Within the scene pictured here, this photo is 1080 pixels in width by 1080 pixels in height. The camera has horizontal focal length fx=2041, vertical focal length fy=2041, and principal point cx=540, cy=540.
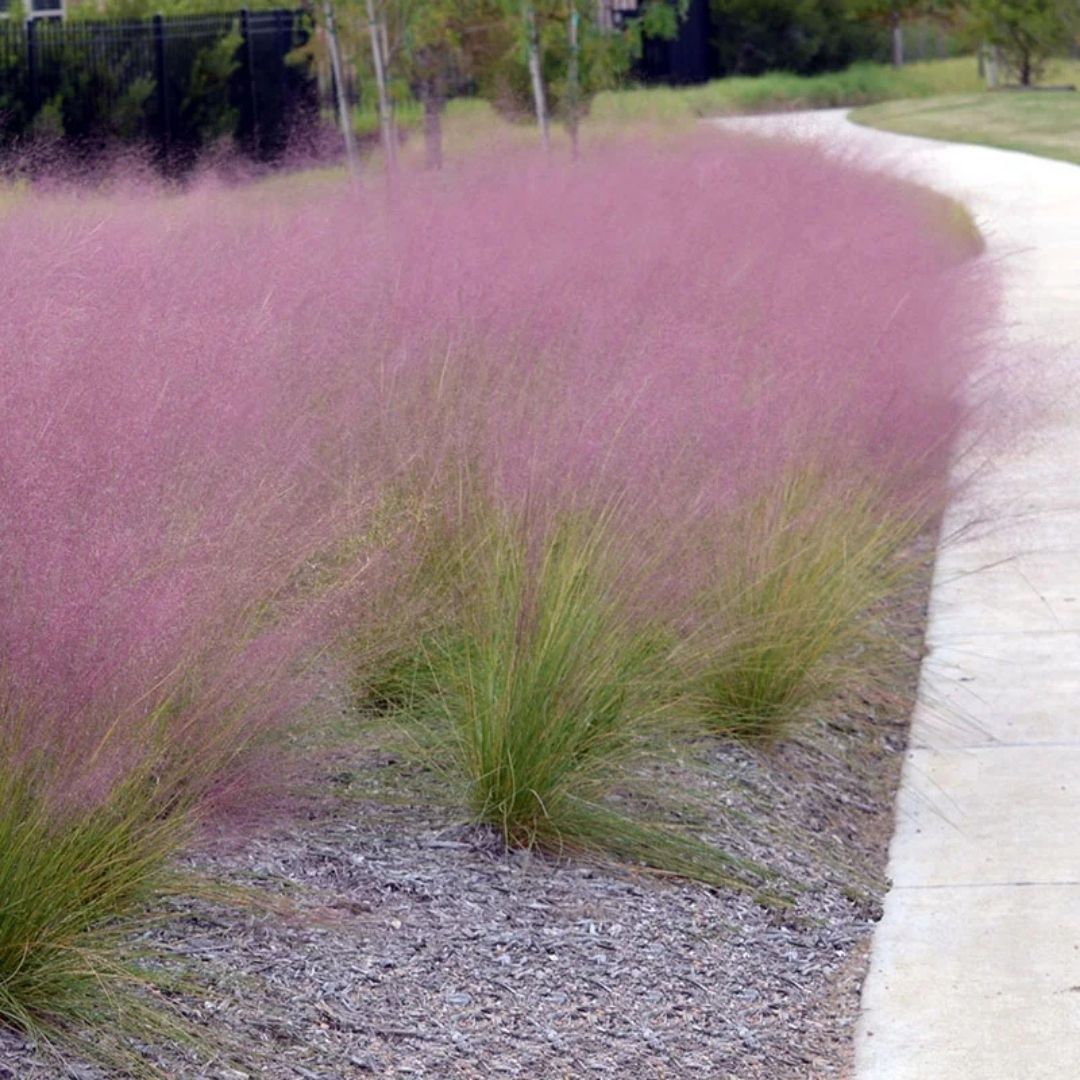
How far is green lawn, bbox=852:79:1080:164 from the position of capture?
1110 inches

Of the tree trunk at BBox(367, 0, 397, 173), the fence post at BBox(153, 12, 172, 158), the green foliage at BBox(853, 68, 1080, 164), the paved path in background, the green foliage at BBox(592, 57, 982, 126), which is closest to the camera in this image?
the paved path in background

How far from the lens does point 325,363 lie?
5.07 m

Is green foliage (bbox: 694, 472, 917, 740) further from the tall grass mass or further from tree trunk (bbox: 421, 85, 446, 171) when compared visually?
tree trunk (bbox: 421, 85, 446, 171)

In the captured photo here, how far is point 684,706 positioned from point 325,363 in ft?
4.39

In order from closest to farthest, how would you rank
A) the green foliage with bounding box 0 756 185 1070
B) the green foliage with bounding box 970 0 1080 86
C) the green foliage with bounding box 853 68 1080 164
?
the green foliage with bounding box 0 756 185 1070 < the green foliage with bounding box 853 68 1080 164 < the green foliage with bounding box 970 0 1080 86

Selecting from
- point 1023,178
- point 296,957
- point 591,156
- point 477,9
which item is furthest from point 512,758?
point 1023,178

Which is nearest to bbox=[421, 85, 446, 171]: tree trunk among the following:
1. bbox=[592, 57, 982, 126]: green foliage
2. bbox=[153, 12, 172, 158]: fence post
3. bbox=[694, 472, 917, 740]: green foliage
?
bbox=[153, 12, 172, 158]: fence post

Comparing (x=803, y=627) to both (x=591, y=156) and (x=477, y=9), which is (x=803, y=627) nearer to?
(x=591, y=156)

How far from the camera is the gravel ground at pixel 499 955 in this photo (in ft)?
10.5

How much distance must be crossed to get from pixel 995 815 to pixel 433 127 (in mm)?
12321

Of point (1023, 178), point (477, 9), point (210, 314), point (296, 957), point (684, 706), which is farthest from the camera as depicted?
point (1023, 178)

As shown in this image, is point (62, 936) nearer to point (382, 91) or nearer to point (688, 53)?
point (382, 91)

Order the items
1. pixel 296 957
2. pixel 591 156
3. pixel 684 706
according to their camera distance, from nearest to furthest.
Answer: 1. pixel 296 957
2. pixel 684 706
3. pixel 591 156

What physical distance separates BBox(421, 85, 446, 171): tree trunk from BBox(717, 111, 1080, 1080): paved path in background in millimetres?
5856
